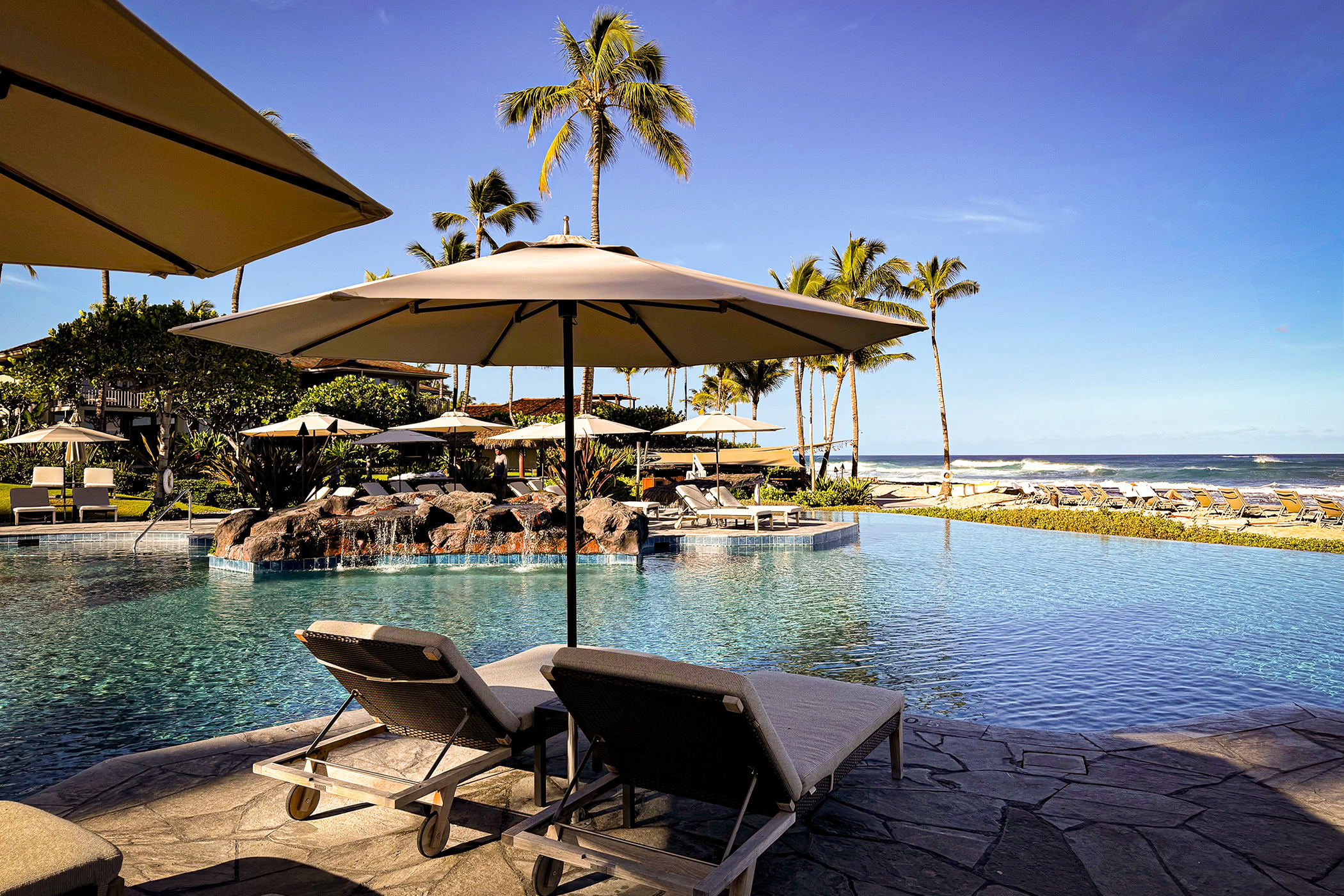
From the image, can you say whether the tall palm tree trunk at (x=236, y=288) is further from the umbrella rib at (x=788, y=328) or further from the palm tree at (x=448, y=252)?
the umbrella rib at (x=788, y=328)

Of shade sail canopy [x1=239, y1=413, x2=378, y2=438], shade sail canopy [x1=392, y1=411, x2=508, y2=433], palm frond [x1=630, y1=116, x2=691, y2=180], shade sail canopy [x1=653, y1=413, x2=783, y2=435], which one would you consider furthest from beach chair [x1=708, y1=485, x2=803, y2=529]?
palm frond [x1=630, y1=116, x2=691, y2=180]

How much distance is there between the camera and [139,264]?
2.81 meters

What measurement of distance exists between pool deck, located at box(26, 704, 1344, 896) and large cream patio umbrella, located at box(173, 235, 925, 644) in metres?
1.17

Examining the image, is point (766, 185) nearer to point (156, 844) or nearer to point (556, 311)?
point (556, 311)

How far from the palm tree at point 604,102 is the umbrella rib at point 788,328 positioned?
17.6 meters

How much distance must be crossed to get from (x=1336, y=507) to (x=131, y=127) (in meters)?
25.1

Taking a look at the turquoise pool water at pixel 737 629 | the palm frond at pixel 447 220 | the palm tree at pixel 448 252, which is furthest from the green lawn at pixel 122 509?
the palm frond at pixel 447 220

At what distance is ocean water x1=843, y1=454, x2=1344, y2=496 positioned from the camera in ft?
162

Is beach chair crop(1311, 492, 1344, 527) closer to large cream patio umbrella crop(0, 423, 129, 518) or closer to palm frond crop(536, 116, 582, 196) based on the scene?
palm frond crop(536, 116, 582, 196)

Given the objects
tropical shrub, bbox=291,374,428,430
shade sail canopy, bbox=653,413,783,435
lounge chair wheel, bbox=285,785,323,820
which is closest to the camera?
lounge chair wheel, bbox=285,785,323,820

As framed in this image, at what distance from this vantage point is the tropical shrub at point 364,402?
25469 mm

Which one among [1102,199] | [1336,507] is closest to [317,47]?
[1336,507]

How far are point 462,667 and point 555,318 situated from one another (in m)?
2.42

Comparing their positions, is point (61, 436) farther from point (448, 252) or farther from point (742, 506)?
point (448, 252)
